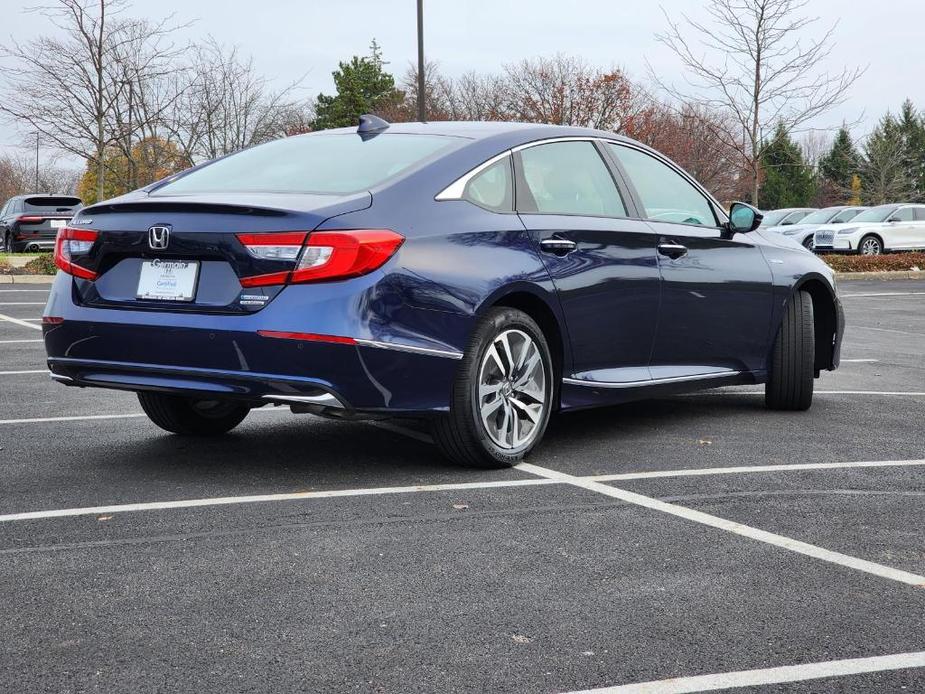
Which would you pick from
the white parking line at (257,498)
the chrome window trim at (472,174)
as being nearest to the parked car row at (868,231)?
the chrome window trim at (472,174)

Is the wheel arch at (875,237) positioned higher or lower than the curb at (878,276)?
higher

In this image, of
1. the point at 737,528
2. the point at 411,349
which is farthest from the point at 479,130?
the point at 737,528

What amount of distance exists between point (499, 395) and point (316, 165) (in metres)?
1.33

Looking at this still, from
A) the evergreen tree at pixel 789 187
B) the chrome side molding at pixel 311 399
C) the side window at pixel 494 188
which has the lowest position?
the chrome side molding at pixel 311 399

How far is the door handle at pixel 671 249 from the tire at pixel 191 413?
2278mm

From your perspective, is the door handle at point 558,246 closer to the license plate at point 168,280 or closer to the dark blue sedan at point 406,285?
the dark blue sedan at point 406,285

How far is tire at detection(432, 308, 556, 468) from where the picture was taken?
214 inches

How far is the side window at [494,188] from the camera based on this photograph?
562cm

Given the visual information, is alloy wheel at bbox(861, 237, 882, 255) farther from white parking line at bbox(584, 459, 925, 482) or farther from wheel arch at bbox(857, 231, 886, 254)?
white parking line at bbox(584, 459, 925, 482)

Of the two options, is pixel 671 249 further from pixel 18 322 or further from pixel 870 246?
pixel 870 246

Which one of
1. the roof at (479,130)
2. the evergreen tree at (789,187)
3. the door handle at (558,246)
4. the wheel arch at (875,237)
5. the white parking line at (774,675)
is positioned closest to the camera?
the white parking line at (774,675)

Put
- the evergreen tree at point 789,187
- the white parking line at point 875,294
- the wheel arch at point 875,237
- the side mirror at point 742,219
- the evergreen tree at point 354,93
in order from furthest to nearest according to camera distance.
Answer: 1. the evergreen tree at point 789,187
2. the evergreen tree at point 354,93
3. the wheel arch at point 875,237
4. the white parking line at point 875,294
5. the side mirror at point 742,219

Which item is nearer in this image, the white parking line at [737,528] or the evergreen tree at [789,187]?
the white parking line at [737,528]

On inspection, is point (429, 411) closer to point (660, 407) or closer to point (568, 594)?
point (568, 594)
